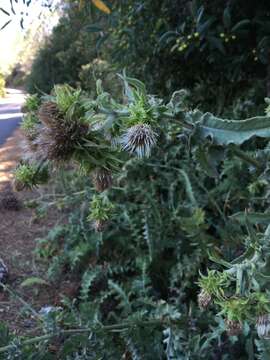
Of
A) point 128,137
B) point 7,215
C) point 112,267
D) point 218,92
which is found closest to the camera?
point 128,137

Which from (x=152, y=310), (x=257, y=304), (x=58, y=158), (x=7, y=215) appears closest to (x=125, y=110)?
(x=58, y=158)

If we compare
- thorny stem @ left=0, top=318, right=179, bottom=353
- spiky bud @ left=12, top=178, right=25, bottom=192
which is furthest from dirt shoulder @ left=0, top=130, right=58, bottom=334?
spiky bud @ left=12, top=178, right=25, bottom=192

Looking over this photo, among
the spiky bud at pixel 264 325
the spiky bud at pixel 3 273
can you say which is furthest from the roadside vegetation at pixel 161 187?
the spiky bud at pixel 3 273

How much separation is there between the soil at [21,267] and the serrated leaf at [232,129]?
1.21 metres

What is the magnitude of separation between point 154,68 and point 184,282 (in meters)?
1.77

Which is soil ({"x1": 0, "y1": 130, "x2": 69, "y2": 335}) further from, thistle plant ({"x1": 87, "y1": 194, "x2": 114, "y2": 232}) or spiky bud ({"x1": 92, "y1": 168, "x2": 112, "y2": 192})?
spiky bud ({"x1": 92, "y1": 168, "x2": 112, "y2": 192})

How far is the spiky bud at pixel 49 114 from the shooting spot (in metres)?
1.23

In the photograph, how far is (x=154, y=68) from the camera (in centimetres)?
380

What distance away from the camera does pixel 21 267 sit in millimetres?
3984

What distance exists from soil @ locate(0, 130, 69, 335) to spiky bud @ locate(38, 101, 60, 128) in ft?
3.52

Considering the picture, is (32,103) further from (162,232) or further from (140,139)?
(162,232)

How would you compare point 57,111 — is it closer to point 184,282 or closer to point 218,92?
point 184,282

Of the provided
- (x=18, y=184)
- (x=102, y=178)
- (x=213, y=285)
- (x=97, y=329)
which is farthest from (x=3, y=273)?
(x=213, y=285)

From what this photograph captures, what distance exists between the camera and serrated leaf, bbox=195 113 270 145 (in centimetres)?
128
